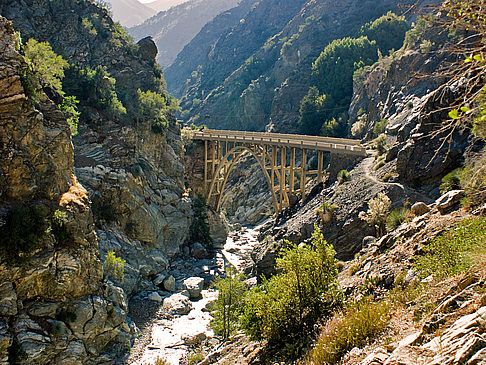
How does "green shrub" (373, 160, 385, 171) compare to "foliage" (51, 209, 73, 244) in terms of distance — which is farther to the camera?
"green shrub" (373, 160, 385, 171)

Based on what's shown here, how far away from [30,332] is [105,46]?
1247 inches

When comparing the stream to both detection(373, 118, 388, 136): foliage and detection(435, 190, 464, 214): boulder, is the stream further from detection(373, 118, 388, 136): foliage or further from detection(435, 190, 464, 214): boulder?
detection(373, 118, 388, 136): foliage

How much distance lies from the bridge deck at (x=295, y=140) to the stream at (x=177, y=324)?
39.2 ft

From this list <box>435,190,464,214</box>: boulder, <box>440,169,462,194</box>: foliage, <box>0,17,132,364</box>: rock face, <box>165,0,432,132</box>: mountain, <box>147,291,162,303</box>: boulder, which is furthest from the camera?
<box>165,0,432,132</box>: mountain

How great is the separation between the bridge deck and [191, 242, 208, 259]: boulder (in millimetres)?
12016

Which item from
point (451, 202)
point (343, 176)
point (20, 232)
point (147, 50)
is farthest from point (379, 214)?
point (147, 50)

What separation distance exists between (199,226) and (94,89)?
17.5 m

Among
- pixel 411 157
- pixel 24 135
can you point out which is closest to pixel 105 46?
pixel 24 135

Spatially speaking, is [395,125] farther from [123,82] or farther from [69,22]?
[69,22]

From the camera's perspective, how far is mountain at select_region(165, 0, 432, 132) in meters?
73.8

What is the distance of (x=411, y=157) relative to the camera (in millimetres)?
20984

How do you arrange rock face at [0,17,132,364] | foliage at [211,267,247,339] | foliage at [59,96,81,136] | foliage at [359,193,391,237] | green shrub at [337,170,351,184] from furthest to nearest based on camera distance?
1. green shrub at [337,170,351,184]
2. foliage at [59,96,81,136]
3. foliage at [211,267,247,339]
4. foliage at [359,193,391,237]
5. rock face at [0,17,132,364]

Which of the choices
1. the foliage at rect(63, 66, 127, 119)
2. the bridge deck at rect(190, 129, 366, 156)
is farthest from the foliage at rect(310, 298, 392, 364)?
the foliage at rect(63, 66, 127, 119)

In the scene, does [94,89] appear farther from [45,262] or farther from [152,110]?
[45,262]
